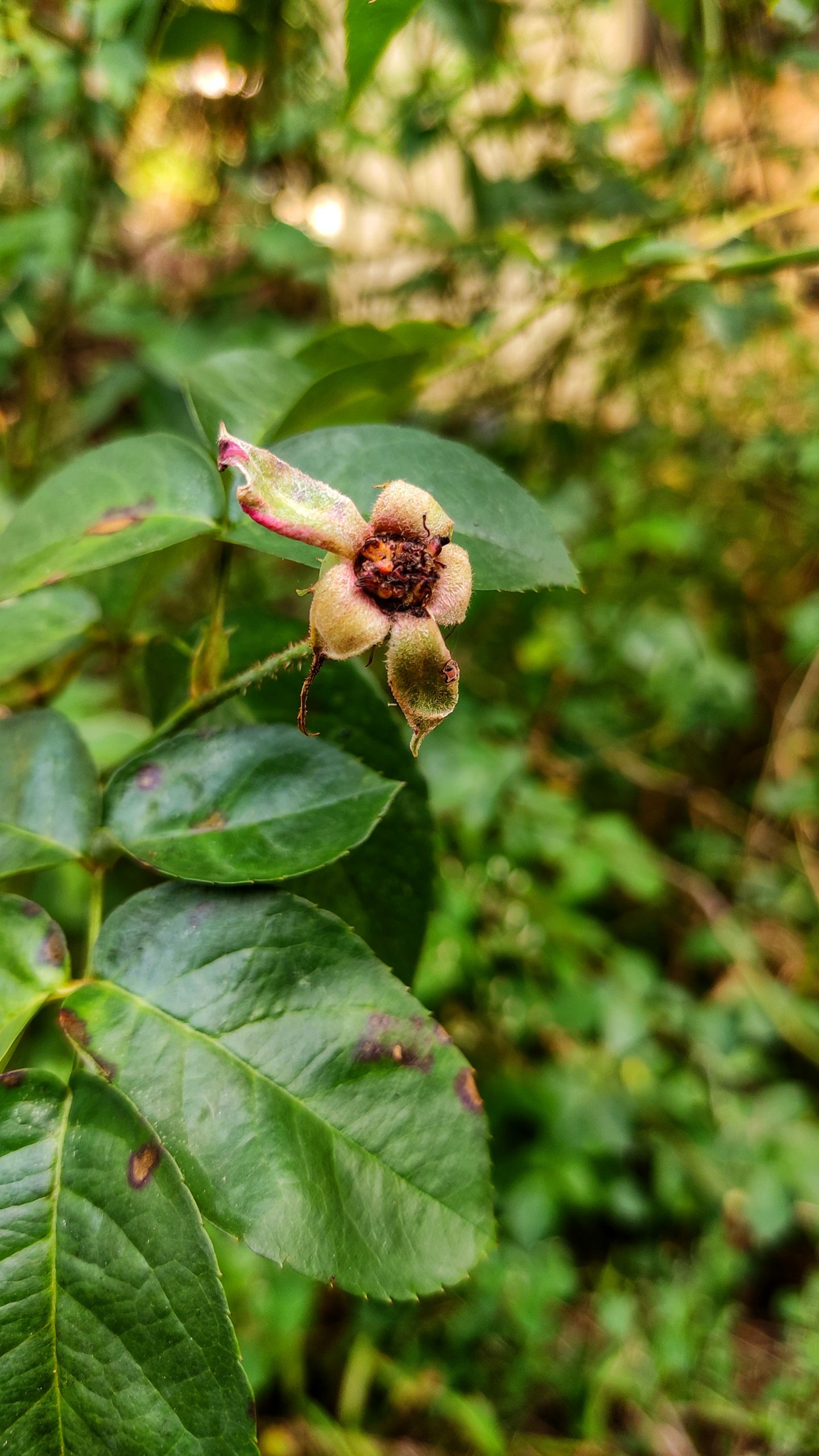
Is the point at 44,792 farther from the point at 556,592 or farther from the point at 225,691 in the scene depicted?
the point at 556,592

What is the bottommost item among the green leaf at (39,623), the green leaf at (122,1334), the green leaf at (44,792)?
the green leaf at (122,1334)

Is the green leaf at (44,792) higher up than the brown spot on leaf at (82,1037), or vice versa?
the green leaf at (44,792)

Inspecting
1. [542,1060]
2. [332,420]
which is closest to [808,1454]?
[542,1060]

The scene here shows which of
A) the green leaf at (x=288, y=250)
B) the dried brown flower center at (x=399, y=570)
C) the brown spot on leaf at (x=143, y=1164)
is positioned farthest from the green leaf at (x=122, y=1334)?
the green leaf at (x=288, y=250)

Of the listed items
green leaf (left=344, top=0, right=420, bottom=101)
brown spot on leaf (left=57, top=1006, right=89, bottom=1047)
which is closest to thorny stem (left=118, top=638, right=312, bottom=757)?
brown spot on leaf (left=57, top=1006, right=89, bottom=1047)

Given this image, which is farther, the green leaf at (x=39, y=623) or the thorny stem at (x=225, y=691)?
the green leaf at (x=39, y=623)

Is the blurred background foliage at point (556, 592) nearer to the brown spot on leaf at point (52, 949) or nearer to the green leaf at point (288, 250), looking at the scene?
the green leaf at point (288, 250)

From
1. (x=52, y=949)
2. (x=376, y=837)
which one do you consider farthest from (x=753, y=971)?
(x=52, y=949)

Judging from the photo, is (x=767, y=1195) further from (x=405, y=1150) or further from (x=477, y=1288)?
(x=405, y=1150)
